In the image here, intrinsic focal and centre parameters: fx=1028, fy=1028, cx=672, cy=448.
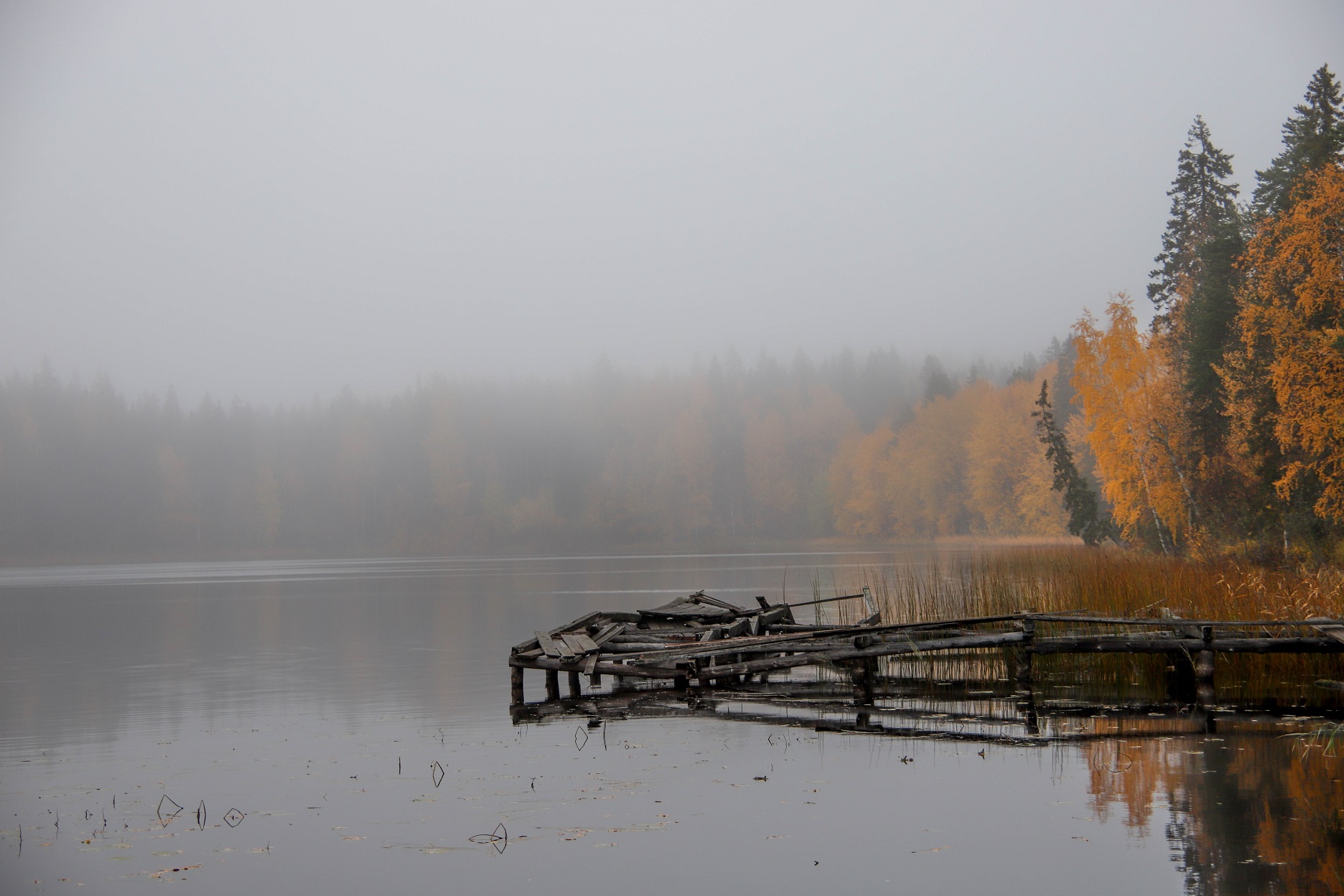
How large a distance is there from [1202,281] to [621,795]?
45.4 m

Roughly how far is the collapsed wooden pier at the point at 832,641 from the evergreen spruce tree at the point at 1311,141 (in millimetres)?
21020

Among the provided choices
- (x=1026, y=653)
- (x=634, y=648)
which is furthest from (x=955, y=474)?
(x=1026, y=653)

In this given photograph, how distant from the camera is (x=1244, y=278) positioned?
38.9 m

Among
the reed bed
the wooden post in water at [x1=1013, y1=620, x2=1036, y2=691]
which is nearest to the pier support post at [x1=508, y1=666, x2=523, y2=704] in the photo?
the reed bed

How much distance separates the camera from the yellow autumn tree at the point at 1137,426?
42375 mm

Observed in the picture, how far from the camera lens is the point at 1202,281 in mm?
47438

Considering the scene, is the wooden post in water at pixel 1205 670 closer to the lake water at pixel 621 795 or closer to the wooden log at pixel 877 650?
the lake water at pixel 621 795

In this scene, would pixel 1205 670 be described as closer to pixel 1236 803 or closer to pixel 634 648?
pixel 1236 803

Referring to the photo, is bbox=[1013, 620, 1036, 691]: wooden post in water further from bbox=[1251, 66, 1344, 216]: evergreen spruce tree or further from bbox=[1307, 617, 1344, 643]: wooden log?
bbox=[1251, 66, 1344, 216]: evergreen spruce tree

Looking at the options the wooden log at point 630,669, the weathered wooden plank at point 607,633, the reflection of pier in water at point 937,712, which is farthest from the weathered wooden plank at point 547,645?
the reflection of pier in water at point 937,712

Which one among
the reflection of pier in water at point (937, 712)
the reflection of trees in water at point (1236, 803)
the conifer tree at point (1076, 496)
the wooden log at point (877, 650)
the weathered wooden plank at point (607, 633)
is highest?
the conifer tree at point (1076, 496)

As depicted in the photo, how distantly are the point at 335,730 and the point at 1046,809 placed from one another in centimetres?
1102

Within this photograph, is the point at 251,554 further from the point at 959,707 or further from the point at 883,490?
the point at 959,707

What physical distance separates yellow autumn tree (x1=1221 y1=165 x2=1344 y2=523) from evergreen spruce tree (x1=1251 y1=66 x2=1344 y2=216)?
1.50 meters
